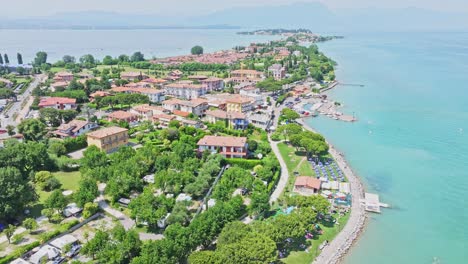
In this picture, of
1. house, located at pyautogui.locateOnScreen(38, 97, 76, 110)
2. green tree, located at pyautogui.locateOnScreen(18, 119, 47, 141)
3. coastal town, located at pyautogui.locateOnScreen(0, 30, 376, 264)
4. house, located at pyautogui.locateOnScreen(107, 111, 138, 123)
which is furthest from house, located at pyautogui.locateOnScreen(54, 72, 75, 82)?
green tree, located at pyautogui.locateOnScreen(18, 119, 47, 141)

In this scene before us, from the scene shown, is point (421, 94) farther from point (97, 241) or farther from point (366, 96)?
point (97, 241)

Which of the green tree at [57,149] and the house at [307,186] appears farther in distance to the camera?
the green tree at [57,149]

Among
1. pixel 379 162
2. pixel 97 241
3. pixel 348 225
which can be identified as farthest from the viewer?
pixel 379 162

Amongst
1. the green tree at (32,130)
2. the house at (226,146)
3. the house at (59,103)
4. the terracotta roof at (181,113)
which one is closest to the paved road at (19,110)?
the house at (59,103)

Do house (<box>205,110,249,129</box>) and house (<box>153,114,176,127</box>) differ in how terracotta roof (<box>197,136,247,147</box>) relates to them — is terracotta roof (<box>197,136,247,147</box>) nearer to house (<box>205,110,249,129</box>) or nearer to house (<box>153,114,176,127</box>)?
house (<box>205,110,249,129</box>)

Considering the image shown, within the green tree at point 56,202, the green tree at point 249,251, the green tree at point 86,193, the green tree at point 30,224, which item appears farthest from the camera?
the green tree at point 86,193

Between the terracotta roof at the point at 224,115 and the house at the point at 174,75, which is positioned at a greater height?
the house at the point at 174,75

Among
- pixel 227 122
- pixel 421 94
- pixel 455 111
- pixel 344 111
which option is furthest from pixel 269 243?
pixel 421 94

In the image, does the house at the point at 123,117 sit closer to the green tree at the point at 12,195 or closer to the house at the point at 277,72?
the green tree at the point at 12,195
